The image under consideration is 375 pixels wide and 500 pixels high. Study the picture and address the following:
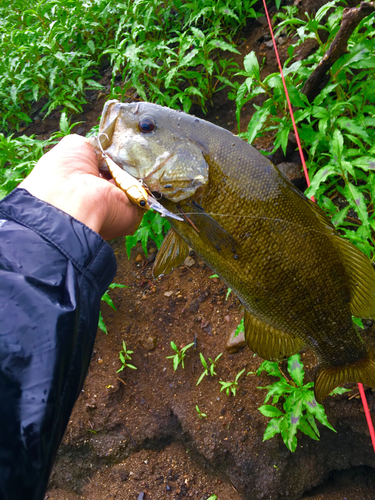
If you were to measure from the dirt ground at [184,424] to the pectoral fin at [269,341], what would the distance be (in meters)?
0.90

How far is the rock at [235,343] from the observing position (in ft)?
8.91

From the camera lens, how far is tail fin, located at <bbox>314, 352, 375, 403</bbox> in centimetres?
167

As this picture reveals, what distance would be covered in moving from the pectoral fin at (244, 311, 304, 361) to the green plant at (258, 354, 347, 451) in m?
0.61

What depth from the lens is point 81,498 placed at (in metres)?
2.77

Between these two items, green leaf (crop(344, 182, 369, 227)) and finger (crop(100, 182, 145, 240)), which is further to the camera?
green leaf (crop(344, 182, 369, 227))

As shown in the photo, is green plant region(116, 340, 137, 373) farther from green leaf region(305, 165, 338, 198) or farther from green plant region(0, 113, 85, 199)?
green leaf region(305, 165, 338, 198)

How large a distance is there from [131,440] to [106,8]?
5.30 m

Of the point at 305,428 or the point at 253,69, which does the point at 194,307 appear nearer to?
the point at 305,428

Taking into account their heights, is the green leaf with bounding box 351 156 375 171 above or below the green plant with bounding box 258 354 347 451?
above

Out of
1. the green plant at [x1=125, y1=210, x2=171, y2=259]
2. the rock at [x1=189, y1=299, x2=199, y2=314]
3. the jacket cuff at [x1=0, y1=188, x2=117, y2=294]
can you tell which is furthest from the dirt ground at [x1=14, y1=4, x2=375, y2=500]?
the jacket cuff at [x1=0, y1=188, x2=117, y2=294]

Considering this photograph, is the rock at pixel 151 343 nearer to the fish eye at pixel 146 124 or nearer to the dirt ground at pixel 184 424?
the dirt ground at pixel 184 424

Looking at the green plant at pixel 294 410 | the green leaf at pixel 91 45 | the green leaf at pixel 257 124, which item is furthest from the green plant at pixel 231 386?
the green leaf at pixel 91 45

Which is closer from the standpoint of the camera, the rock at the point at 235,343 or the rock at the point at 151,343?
the rock at the point at 235,343

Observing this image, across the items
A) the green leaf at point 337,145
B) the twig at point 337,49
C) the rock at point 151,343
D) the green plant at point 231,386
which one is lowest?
the rock at point 151,343
